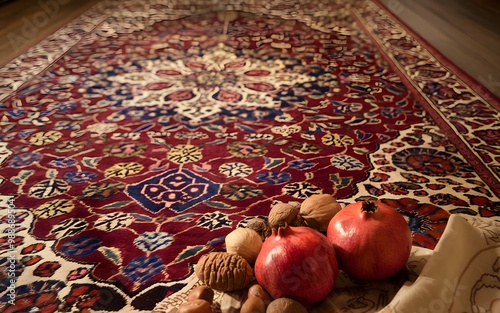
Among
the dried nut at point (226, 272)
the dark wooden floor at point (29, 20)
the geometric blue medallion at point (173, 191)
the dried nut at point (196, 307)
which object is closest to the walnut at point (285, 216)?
the dried nut at point (226, 272)

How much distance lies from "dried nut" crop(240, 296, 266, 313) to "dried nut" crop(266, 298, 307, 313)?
0.01 m

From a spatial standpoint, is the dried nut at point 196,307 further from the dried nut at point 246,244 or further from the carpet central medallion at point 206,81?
the carpet central medallion at point 206,81

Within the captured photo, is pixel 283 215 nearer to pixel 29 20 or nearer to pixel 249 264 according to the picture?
pixel 249 264

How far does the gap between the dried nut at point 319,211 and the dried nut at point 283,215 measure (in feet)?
0.08

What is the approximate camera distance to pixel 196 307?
79 centimetres

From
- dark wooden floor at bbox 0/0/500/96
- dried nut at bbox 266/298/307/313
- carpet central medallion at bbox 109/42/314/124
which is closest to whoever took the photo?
dried nut at bbox 266/298/307/313

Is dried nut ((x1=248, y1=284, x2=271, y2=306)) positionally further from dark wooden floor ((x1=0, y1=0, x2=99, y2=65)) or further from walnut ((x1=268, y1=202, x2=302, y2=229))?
dark wooden floor ((x1=0, y1=0, x2=99, y2=65))

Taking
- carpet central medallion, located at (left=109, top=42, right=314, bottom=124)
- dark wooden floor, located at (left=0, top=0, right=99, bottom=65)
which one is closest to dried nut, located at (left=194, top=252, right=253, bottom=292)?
carpet central medallion, located at (left=109, top=42, right=314, bottom=124)

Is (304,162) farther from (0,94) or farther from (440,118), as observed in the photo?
(0,94)

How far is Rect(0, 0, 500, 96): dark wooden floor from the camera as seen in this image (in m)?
3.22

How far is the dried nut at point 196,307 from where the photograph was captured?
2.59ft


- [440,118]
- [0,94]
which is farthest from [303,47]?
[0,94]

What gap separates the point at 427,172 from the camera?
191 centimetres

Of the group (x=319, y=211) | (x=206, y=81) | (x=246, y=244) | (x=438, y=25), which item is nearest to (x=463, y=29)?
(x=438, y=25)
